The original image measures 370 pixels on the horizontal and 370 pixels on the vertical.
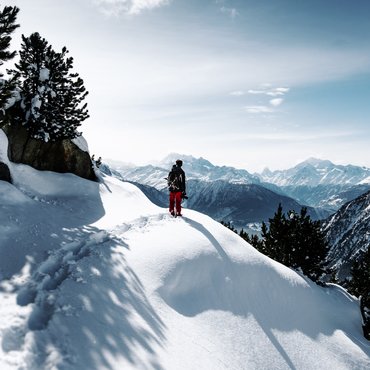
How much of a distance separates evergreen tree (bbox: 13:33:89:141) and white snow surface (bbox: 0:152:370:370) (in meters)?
3.90

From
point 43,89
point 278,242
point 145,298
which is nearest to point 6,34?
point 43,89

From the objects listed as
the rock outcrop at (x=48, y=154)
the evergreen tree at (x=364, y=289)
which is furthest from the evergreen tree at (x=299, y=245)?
the rock outcrop at (x=48, y=154)

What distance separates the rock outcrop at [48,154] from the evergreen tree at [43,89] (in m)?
0.71

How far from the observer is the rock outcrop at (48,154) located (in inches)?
776

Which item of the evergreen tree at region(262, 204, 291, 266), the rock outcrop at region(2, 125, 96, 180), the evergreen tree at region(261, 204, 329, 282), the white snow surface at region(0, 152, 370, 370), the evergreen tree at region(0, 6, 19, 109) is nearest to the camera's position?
the white snow surface at region(0, 152, 370, 370)

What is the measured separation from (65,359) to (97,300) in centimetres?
212

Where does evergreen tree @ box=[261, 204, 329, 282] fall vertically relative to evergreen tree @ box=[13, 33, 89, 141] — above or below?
below

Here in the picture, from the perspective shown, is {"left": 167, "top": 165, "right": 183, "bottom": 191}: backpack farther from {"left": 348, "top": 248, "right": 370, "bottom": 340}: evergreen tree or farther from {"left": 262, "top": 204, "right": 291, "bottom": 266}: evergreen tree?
{"left": 348, "top": 248, "right": 370, "bottom": 340}: evergreen tree

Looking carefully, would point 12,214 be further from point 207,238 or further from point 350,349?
point 350,349

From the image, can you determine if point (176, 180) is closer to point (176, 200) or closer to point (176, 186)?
point (176, 186)

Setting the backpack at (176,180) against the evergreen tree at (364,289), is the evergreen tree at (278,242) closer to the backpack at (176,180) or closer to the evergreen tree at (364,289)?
the evergreen tree at (364,289)

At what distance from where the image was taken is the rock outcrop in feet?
64.6

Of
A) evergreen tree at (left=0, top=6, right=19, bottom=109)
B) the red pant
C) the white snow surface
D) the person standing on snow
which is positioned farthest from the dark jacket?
evergreen tree at (left=0, top=6, right=19, bottom=109)

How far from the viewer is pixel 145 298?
876 cm
